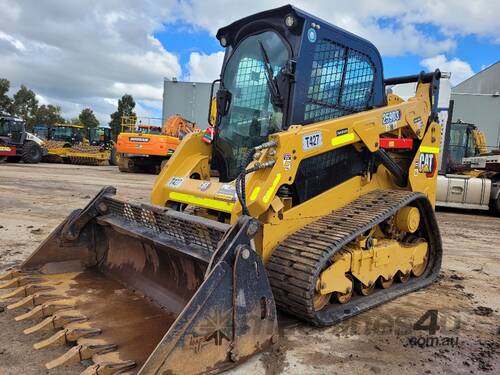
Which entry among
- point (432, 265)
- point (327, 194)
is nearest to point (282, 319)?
point (327, 194)

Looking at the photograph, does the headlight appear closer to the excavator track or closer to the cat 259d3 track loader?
the cat 259d3 track loader

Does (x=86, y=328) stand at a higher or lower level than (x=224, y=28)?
lower

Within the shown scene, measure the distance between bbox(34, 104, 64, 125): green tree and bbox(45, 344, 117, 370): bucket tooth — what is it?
6451 centimetres

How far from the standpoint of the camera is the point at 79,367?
9.01 ft

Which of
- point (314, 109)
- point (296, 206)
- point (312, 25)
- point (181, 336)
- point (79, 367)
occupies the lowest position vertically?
point (79, 367)

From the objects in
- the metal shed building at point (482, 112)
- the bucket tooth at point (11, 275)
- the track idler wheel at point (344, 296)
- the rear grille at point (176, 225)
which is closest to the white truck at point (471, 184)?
the track idler wheel at point (344, 296)

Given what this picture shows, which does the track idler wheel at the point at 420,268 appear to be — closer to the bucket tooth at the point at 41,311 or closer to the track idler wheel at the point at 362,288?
the track idler wheel at the point at 362,288

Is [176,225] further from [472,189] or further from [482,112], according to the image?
[482,112]

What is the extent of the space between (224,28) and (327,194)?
2035mm

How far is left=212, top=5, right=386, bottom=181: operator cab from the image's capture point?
13.0 feet

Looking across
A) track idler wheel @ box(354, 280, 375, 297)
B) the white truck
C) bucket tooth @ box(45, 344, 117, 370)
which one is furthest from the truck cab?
bucket tooth @ box(45, 344, 117, 370)

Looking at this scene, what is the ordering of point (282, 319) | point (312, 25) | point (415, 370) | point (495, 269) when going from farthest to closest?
point (495, 269), point (312, 25), point (282, 319), point (415, 370)

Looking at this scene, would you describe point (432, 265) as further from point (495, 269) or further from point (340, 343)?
point (340, 343)

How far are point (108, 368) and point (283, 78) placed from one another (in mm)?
2633
